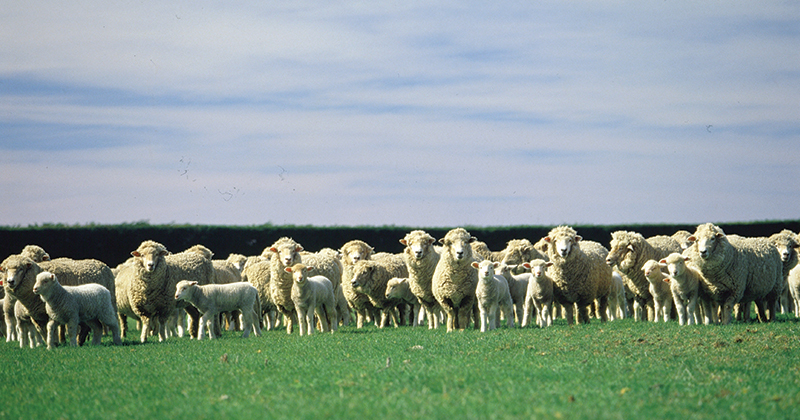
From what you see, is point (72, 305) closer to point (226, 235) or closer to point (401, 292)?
point (401, 292)

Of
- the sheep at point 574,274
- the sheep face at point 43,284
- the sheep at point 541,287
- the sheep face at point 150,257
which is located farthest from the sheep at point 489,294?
the sheep face at point 43,284

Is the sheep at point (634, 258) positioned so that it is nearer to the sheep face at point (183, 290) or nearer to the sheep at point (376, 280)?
the sheep at point (376, 280)

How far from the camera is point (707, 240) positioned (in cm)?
1359

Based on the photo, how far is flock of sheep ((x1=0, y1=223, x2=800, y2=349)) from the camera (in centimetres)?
1352

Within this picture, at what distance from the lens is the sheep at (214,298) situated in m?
13.7

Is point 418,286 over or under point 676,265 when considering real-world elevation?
under

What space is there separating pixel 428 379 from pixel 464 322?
22.1ft

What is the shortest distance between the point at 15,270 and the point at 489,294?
329 inches

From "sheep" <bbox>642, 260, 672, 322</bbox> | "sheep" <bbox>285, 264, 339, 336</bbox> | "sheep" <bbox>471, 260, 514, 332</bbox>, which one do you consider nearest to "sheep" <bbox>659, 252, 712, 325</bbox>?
"sheep" <bbox>642, 260, 672, 322</bbox>

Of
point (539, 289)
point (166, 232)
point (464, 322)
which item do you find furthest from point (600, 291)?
point (166, 232)

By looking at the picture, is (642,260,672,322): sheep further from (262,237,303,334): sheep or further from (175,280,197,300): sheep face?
(175,280,197,300): sheep face

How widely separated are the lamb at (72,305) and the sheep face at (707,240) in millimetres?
10468

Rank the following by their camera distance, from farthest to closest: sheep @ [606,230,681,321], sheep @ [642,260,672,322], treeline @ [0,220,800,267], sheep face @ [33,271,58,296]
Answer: treeline @ [0,220,800,267], sheep @ [606,230,681,321], sheep @ [642,260,672,322], sheep face @ [33,271,58,296]

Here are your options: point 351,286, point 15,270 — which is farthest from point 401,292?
point 15,270
